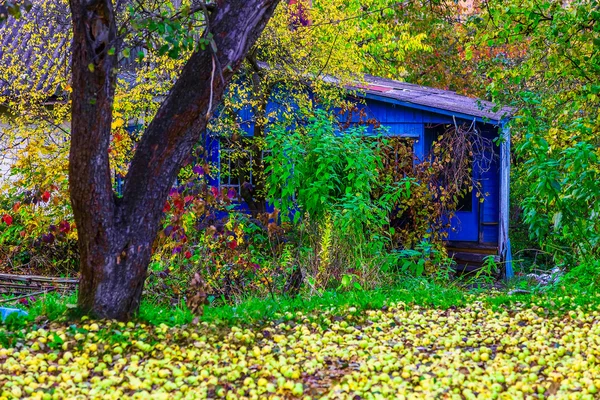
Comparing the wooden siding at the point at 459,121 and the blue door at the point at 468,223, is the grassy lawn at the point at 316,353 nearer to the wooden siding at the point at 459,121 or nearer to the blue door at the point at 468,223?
the wooden siding at the point at 459,121

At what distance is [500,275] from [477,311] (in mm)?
6317

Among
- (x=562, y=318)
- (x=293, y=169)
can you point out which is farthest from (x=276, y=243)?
(x=562, y=318)

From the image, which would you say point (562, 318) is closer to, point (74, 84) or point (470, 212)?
point (74, 84)

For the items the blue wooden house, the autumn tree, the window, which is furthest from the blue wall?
the autumn tree

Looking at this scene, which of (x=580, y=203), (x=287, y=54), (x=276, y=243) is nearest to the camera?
(x=580, y=203)

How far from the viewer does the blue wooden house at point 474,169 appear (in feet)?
40.5

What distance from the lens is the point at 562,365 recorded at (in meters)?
4.53

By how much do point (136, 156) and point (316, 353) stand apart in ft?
6.55

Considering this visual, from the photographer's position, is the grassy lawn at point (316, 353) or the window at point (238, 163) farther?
the window at point (238, 163)

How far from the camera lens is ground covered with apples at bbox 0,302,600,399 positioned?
4.09m

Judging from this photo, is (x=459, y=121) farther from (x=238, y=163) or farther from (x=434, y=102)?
(x=238, y=163)

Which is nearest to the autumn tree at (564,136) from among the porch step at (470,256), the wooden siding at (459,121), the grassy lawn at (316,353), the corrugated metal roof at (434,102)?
the grassy lawn at (316,353)

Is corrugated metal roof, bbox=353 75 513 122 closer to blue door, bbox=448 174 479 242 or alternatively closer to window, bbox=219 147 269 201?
blue door, bbox=448 174 479 242

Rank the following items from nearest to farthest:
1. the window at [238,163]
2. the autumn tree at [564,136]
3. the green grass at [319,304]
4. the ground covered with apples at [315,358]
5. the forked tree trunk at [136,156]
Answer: the ground covered with apples at [315,358]
the forked tree trunk at [136,156]
the green grass at [319,304]
the autumn tree at [564,136]
the window at [238,163]
